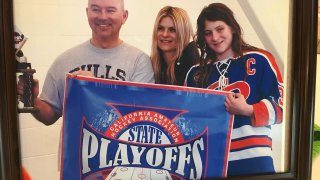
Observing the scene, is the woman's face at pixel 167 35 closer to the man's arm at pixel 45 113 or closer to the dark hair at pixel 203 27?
the dark hair at pixel 203 27

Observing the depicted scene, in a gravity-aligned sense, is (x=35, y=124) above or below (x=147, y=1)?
below

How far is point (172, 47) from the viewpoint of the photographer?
0.61 m

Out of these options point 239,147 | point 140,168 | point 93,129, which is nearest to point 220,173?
point 239,147

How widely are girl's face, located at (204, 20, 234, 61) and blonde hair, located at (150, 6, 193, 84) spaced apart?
0.13 ft

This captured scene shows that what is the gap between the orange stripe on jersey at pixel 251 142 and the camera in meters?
0.65

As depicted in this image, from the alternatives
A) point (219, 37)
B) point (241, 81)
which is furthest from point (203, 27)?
point (241, 81)

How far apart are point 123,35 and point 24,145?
0.92ft

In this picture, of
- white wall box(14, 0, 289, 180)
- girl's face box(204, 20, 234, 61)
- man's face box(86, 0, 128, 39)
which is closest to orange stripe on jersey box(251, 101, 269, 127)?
girl's face box(204, 20, 234, 61)

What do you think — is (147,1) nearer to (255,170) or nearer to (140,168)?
(140,168)

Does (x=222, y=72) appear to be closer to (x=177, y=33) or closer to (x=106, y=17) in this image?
(x=177, y=33)

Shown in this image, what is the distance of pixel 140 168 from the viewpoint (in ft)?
2.01

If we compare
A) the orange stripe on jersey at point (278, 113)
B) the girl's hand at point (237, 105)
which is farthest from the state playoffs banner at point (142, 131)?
the orange stripe on jersey at point (278, 113)

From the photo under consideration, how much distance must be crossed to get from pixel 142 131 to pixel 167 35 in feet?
0.67

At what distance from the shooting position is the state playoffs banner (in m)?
0.58
